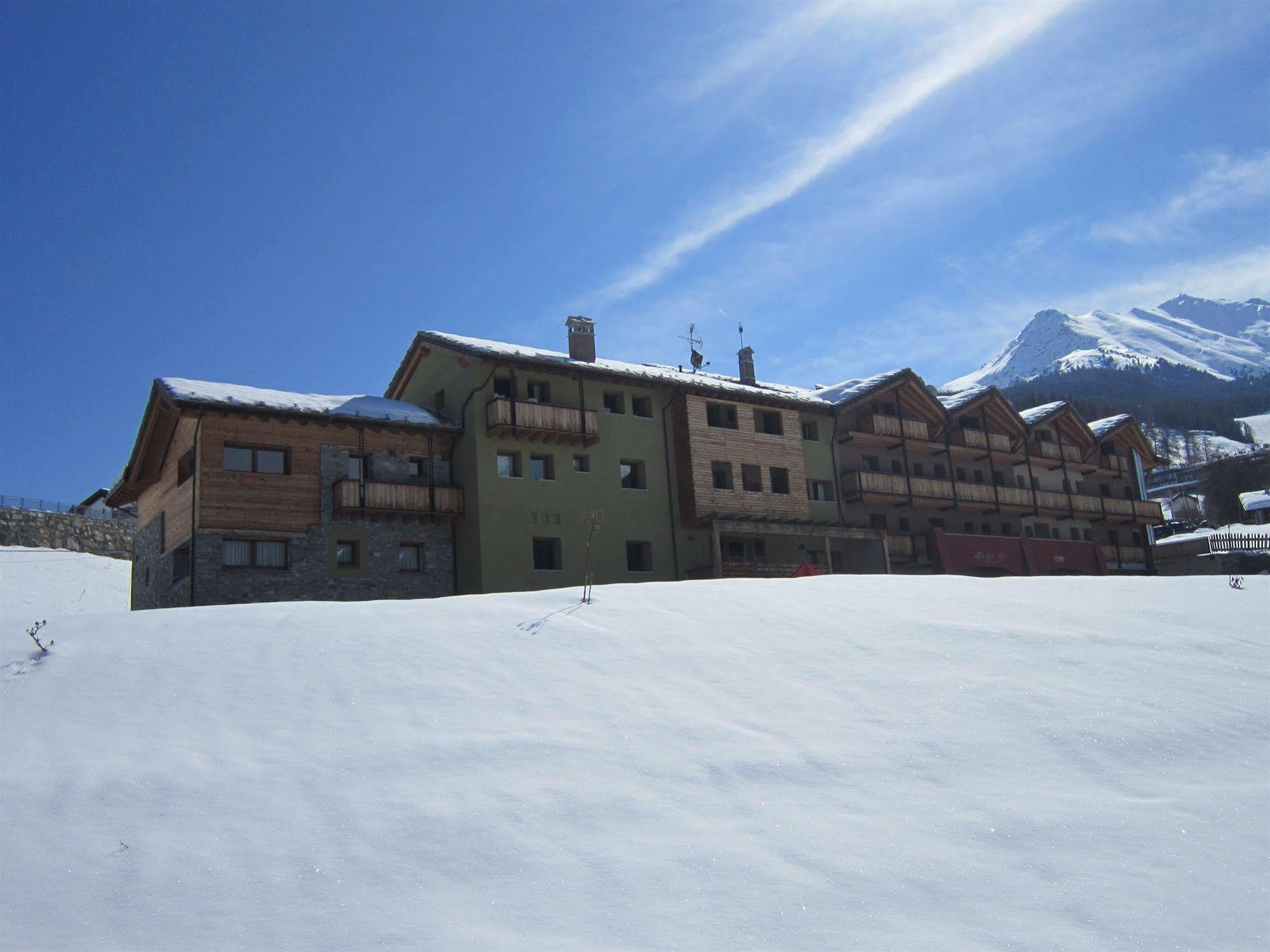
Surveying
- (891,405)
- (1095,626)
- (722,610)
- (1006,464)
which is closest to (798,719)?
(722,610)

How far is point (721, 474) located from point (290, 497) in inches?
603

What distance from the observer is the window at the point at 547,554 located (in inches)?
1273

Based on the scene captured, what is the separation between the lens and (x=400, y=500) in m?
30.4

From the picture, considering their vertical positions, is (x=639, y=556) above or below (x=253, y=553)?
below

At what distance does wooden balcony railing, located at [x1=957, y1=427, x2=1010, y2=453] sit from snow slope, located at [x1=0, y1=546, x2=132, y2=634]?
119 ft

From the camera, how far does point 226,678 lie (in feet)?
34.2

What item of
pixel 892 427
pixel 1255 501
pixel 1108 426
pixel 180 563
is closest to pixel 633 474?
pixel 892 427

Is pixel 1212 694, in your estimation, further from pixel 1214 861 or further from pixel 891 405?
pixel 891 405

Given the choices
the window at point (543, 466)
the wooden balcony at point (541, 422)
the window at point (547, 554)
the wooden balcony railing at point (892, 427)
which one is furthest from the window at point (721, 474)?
the wooden balcony railing at point (892, 427)

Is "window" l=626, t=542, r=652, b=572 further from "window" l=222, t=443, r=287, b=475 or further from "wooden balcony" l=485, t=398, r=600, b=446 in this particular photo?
"window" l=222, t=443, r=287, b=475

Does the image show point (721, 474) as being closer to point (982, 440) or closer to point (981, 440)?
point (981, 440)

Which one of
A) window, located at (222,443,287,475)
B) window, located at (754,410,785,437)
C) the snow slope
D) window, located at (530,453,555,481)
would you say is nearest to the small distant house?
window, located at (222,443,287,475)

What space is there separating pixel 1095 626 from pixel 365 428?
21996 mm

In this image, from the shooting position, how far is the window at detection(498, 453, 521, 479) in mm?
32625
